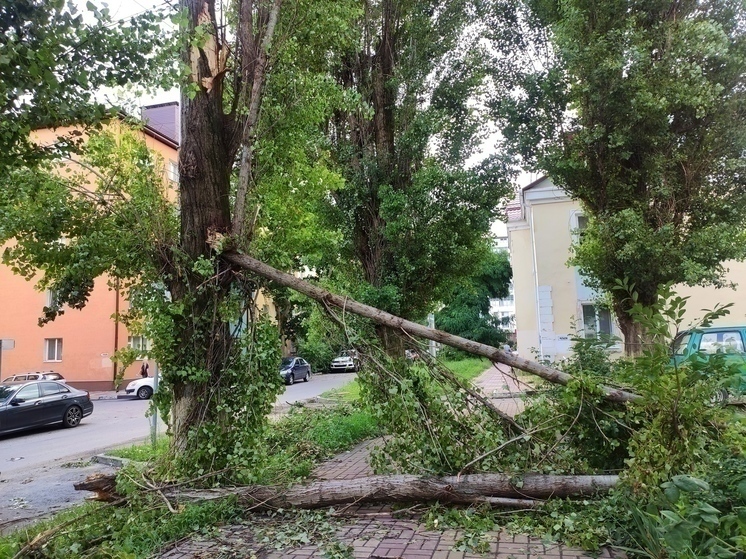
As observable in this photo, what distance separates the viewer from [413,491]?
484cm

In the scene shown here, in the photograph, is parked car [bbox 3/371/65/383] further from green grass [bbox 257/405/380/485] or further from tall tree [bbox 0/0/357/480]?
tall tree [bbox 0/0/357/480]

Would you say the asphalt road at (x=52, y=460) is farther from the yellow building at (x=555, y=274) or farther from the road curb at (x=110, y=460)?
the yellow building at (x=555, y=274)

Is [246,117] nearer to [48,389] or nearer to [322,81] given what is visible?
[322,81]

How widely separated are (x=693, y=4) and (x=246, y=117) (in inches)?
342

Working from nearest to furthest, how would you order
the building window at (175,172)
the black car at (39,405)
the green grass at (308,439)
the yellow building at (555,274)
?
1. the green grass at (308,439)
2. the building window at (175,172)
3. the black car at (39,405)
4. the yellow building at (555,274)

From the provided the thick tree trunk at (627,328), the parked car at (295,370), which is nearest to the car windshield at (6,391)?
the thick tree trunk at (627,328)

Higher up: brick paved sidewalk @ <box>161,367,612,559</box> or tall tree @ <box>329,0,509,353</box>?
tall tree @ <box>329,0,509,353</box>

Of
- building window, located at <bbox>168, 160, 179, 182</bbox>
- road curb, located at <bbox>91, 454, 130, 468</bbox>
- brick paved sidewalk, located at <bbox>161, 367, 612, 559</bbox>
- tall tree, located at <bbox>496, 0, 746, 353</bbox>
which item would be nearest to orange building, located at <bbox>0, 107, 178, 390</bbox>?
road curb, located at <bbox>91, 454, 130, 468</bbox>

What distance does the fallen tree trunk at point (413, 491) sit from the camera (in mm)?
4695

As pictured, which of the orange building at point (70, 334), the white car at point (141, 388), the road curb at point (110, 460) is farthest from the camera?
the orange building at point (70, 334)

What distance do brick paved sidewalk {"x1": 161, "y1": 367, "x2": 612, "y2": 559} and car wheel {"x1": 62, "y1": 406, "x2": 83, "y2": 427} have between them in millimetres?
11825

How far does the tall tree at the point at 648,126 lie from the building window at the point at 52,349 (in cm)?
2440

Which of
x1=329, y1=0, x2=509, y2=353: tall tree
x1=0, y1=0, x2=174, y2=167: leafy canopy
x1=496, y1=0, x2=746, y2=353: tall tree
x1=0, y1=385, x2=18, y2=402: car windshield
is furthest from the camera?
x1=0, y1=385, x2=18, y2=402: car windshield

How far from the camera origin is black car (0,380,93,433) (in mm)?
12703
